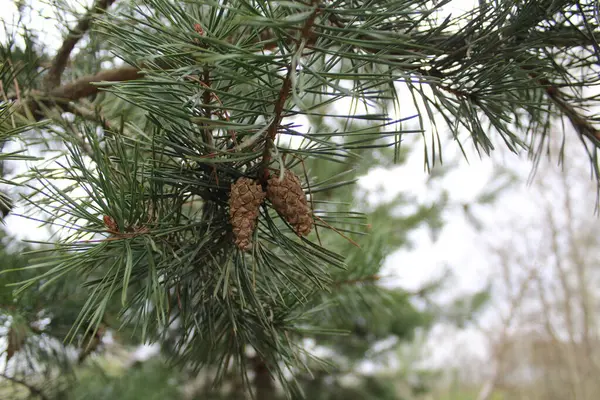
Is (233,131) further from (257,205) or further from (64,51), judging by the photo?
(64,51)

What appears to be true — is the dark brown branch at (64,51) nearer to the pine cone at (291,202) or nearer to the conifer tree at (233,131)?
the conifer tree at (233,131)

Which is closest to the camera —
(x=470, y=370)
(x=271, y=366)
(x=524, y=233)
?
(x=271, y=366)

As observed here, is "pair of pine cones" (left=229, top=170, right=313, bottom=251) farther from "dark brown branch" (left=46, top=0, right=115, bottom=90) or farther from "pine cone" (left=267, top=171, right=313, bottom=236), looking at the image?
"dark brown branch" (left=46, top=0, right=115, bottom=90)

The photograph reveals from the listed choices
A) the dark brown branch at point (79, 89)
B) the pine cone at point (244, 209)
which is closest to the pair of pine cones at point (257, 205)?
the pine cone at point (244, 209)

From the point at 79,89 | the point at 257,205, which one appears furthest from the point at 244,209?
the point at 79,89

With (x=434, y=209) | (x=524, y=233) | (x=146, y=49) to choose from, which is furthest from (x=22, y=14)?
(x=524, y=233)

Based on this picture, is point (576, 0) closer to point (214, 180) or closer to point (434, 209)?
point (214, 180)

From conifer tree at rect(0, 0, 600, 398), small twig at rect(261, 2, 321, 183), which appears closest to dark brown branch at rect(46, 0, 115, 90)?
conifer tree at rect(0, 0, 600, 398)
